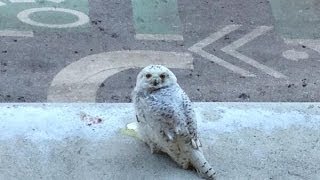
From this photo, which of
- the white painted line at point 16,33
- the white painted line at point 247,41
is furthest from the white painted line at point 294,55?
the white painted line at point 16,33

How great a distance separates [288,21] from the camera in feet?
18.1

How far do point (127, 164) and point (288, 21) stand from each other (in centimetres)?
297

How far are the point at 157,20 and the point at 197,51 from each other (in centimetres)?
61

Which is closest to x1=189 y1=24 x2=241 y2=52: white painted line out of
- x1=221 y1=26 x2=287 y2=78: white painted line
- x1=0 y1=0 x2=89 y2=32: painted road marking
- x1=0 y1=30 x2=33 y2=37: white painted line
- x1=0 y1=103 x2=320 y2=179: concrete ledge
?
x1=221 y1=26 x2=287 y2=78: white painted line

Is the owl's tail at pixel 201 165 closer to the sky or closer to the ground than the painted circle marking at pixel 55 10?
closer to the sky

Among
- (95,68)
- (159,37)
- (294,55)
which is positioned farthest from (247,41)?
(95,68)

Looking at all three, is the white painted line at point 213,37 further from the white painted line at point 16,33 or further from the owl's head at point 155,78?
the owl's head at point 155,78

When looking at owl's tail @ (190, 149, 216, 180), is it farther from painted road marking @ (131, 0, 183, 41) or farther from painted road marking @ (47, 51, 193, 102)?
painted road marking @ (131, 0, 183, 41)

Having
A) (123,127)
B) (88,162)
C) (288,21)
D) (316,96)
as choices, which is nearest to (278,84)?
(316,96)

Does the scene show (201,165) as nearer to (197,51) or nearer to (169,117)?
(169,117)

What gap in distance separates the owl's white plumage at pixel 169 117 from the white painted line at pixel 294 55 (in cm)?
220

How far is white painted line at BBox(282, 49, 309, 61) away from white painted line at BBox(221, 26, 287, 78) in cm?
27

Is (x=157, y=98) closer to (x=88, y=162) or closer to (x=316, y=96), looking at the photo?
(x=88, y=162)

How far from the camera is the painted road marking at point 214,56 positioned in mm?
4691
